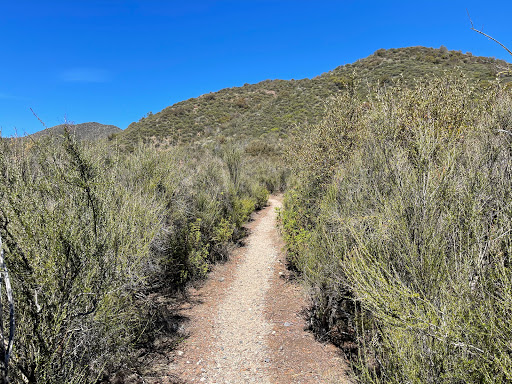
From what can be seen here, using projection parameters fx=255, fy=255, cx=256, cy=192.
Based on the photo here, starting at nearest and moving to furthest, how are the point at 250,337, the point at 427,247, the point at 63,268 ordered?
the point at 63,268
the point at 427,247
the point at 250,337

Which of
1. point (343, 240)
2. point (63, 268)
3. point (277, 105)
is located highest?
point (277, 105)

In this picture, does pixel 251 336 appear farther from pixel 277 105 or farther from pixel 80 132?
pixel 277 105

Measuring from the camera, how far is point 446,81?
268 inches

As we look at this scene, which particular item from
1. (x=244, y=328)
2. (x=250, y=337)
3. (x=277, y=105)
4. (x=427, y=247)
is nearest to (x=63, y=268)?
(x=427, y=247)

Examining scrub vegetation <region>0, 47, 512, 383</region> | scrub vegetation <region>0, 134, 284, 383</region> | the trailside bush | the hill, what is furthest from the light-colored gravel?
the hill

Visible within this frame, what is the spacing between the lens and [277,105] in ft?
128

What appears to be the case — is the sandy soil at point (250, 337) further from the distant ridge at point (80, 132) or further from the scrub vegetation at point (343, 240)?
the distant ridge at point (80, 132)

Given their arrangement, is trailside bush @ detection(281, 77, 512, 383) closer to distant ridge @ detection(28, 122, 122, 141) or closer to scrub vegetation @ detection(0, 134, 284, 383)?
scrub vegetation @ detection(0, 134, 284, 383)

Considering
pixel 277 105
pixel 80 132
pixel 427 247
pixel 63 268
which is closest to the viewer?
pixel 63 268

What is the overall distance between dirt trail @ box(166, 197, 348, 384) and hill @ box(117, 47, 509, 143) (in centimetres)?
2325

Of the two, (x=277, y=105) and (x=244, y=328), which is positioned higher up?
(x=277, y=105)

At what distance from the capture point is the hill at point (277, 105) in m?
31.1

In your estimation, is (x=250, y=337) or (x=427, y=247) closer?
(x=427, y=247)

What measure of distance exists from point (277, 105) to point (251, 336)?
36960 millimetres
